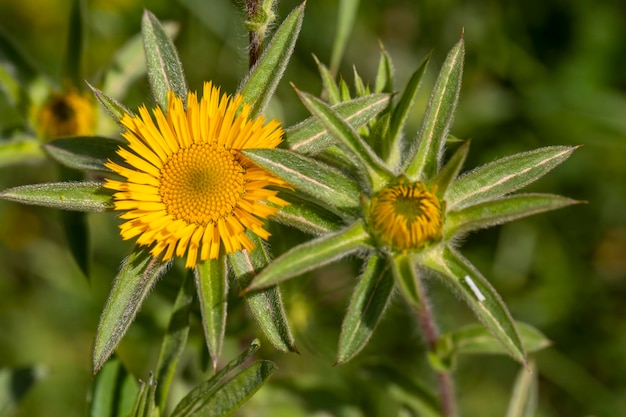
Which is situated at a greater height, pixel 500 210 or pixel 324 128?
pixel 324 128

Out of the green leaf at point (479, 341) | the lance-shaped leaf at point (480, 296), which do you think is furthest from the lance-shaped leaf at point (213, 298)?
the green leaf at point (479, 341)

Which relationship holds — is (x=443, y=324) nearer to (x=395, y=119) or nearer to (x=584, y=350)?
(x=584, y=350)

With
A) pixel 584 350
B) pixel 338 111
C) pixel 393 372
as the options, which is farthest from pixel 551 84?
pixel 338 111

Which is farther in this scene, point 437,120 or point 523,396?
point 523,396

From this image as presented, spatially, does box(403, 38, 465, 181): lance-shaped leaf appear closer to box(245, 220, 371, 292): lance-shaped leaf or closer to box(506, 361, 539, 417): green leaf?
box(245, 220, 371, 292): lance-shaped leaf

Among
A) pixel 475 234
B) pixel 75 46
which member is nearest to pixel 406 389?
pixel 475 234

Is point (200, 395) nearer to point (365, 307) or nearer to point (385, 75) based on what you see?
point (365, 307)
